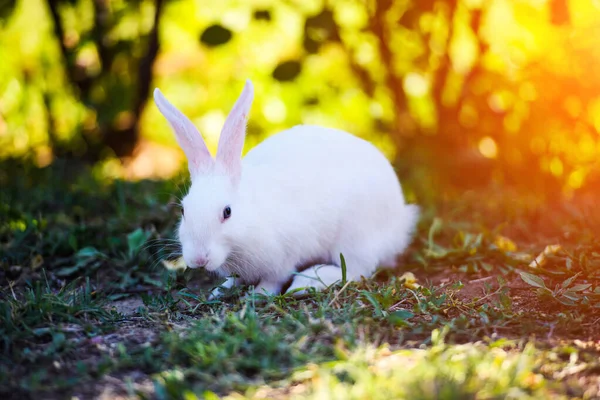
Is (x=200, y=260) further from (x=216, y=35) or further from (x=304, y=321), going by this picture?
(x=216, y=35)

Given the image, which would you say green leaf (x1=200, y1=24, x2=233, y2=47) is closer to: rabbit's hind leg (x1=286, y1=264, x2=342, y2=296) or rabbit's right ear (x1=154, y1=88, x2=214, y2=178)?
rabbit's right ear (x1=154, y1=88, x2=214, y2=178)

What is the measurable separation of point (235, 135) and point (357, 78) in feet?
7.71

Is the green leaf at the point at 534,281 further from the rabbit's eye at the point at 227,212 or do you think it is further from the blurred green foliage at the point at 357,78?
the blurred green foliage at the point at 357,78

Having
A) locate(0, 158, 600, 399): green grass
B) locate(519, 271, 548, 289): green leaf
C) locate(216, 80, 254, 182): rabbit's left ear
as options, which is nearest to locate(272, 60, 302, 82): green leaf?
locate(0, 158, 600, 399): green grass

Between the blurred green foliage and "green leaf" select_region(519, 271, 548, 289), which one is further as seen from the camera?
the blurred green foliage

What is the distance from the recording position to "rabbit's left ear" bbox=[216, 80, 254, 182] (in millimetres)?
2779

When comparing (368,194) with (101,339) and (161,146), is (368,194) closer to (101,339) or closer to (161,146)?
(101,339)

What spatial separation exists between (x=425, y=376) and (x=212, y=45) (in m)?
2.54

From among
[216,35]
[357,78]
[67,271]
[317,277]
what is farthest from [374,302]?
[357,78]

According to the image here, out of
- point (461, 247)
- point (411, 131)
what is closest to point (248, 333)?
point (461, 247)

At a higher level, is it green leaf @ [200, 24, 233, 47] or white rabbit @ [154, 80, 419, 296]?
green leaf @ [200, 24, 233, 47]

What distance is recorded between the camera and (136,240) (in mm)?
3354

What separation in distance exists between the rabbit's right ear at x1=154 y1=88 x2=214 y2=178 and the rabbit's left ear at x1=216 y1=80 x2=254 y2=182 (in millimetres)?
68

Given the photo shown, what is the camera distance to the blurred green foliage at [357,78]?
4.23 m
